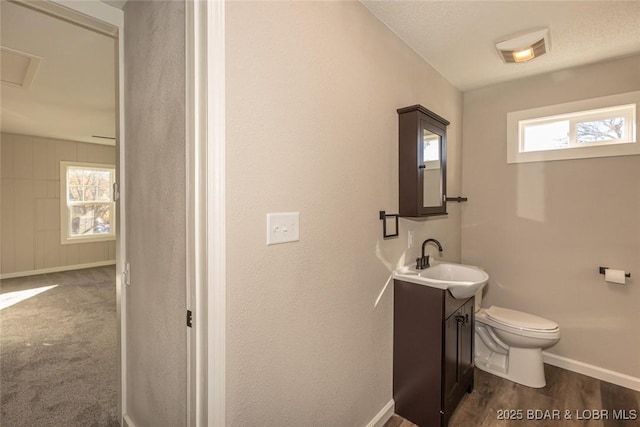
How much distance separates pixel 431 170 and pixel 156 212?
1.76 m

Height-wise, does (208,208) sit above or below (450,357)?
above

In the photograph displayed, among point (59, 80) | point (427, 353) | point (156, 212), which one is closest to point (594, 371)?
point (427, 353)

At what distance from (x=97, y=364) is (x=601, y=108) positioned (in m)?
4.58

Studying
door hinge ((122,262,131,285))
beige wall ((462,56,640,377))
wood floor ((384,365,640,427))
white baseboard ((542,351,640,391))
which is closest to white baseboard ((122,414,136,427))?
door hinge ((122,262,131,285))

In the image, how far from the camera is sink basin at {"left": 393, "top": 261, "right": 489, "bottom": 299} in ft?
5.71

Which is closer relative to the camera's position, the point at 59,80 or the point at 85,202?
the point at 59,80

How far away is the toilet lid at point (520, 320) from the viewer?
84.3 inches

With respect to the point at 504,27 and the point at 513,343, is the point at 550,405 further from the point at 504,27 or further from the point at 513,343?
the point at 504,27

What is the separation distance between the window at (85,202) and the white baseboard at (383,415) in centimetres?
552

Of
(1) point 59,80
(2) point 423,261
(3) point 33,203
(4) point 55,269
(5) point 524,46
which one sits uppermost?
(1) point 59,80

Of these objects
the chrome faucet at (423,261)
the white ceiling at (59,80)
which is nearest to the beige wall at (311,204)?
the chrome faucet at (423,261)

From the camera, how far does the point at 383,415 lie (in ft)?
5.98

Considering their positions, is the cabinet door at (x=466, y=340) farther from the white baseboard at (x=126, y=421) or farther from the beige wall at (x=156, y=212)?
the white baseboard at (x=126, y=421)

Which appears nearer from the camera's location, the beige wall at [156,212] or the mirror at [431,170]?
the beige wall at [156,212]
